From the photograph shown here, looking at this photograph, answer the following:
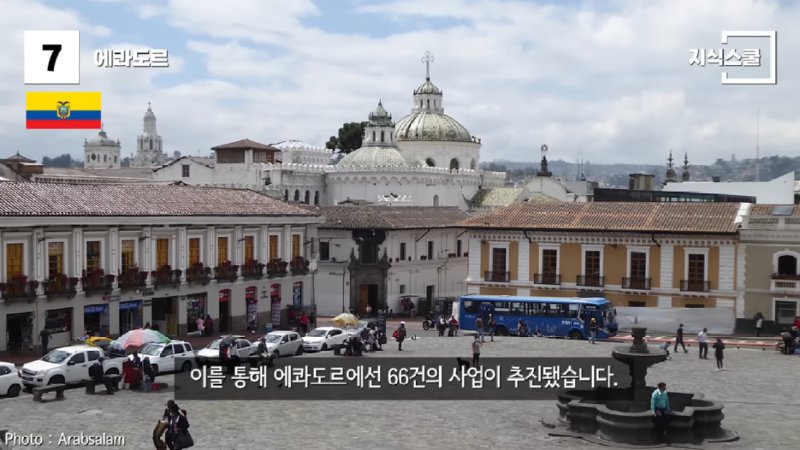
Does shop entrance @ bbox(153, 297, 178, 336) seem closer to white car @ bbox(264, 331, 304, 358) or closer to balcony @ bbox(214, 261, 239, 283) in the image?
balcony @ bbox(214, 261, 239, 283)

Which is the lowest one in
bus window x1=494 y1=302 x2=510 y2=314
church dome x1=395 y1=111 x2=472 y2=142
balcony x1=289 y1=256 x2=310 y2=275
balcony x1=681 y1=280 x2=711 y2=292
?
bus window x1=494 y1=302 x2=510 y2=314

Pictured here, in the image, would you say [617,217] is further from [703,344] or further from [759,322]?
[703,344]

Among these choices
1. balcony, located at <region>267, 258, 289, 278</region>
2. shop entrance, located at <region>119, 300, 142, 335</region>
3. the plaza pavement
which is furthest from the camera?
balcony, located at <region>267, 258, 289, 278</region>

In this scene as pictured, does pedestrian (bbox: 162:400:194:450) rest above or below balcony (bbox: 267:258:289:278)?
below

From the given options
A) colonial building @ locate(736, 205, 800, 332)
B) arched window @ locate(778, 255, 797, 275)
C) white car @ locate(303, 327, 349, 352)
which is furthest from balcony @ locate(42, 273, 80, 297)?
arched window @ locate(778, 255, 797, 275)

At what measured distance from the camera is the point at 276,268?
51.3m

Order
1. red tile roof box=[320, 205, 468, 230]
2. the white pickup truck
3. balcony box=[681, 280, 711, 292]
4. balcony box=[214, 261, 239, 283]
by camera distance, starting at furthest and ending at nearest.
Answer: red tile roof box=[320, 205, 468, 230] < balcony box=[214, 261, 239, 283] < balcony box=[681, 280, 711, 292] < the white pickup truck

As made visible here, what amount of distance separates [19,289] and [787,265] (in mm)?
32513

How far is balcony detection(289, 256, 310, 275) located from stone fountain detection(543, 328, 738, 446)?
96.8ft

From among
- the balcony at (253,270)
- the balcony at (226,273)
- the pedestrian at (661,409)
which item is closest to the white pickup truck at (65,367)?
the balcony at (226,273)

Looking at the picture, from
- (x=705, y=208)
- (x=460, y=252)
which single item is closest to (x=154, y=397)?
(x=705, y=208)

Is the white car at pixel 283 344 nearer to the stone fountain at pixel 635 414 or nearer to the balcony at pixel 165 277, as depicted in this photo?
the balcony at pixel 165 277

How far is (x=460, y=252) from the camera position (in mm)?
70750

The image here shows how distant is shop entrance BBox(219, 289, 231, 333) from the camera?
48.0 metres
